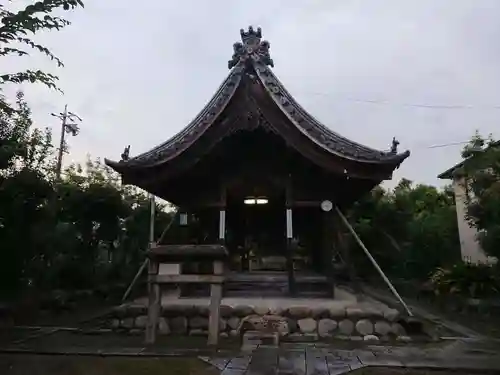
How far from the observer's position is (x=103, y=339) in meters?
6.86

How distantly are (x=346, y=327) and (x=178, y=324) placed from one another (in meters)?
3.02

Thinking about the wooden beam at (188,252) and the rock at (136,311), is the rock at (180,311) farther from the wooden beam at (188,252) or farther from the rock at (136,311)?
the wooden beam at (188,252)

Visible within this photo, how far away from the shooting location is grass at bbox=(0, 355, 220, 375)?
4.68 metres

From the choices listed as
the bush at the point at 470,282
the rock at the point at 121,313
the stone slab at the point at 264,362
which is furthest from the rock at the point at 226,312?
the bush at the point at 470,282

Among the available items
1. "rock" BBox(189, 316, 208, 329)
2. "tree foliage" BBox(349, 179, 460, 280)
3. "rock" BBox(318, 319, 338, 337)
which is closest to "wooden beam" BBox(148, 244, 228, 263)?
"rock" BBox(189, 316, 208, 329)

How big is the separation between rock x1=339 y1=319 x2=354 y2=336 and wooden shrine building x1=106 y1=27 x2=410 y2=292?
2.00 metres

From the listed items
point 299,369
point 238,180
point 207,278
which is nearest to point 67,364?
point 207,278

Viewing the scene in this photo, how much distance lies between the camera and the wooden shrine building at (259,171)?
8391 millimetres

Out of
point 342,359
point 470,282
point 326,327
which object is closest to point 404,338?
point 326,327

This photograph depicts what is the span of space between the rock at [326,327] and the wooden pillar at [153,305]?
281cm

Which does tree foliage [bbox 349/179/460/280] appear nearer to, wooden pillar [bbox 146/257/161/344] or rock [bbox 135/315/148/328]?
rock [bbox 135/315/148/328]

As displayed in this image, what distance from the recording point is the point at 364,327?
23.7 ft

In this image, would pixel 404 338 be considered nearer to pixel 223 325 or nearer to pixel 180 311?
pixel 223 325

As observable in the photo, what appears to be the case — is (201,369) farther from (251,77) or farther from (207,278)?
(251,77)
